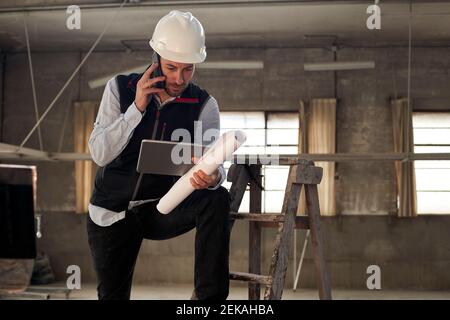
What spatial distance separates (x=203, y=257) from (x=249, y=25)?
828cm

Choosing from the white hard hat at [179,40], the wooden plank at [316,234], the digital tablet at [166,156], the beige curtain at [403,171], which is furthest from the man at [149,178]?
the beige curtain at [403,171]

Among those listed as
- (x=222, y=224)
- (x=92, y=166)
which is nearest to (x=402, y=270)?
(x=92, y=166)

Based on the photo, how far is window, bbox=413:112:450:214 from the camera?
39.3 feet

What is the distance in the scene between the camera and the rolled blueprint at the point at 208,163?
9.81ft

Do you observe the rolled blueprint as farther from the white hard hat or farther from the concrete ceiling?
the concrete ceiling

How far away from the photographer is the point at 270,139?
12.2m

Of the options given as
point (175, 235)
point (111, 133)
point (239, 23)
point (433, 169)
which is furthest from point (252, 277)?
point (433, 169)

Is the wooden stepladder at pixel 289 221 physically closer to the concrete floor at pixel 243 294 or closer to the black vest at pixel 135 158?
the black vest at pixel 135 158

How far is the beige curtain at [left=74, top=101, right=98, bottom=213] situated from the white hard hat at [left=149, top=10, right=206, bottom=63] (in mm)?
8964

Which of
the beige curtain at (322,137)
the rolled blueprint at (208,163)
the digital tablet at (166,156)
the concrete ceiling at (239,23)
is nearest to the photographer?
the rolled blueprint at (208,163)

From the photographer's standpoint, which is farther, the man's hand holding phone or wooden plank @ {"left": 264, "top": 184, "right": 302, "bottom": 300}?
wooden plank @ {"left": 264, "top": 184, "right": 302, "bottom": 300}

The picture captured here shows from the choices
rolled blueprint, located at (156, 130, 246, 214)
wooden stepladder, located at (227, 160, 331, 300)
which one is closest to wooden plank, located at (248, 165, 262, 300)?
wooden stepladder, located at (227, 160, 331, 300)

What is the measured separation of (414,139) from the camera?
12094 mm

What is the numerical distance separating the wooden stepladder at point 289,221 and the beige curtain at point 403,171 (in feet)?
26.1
